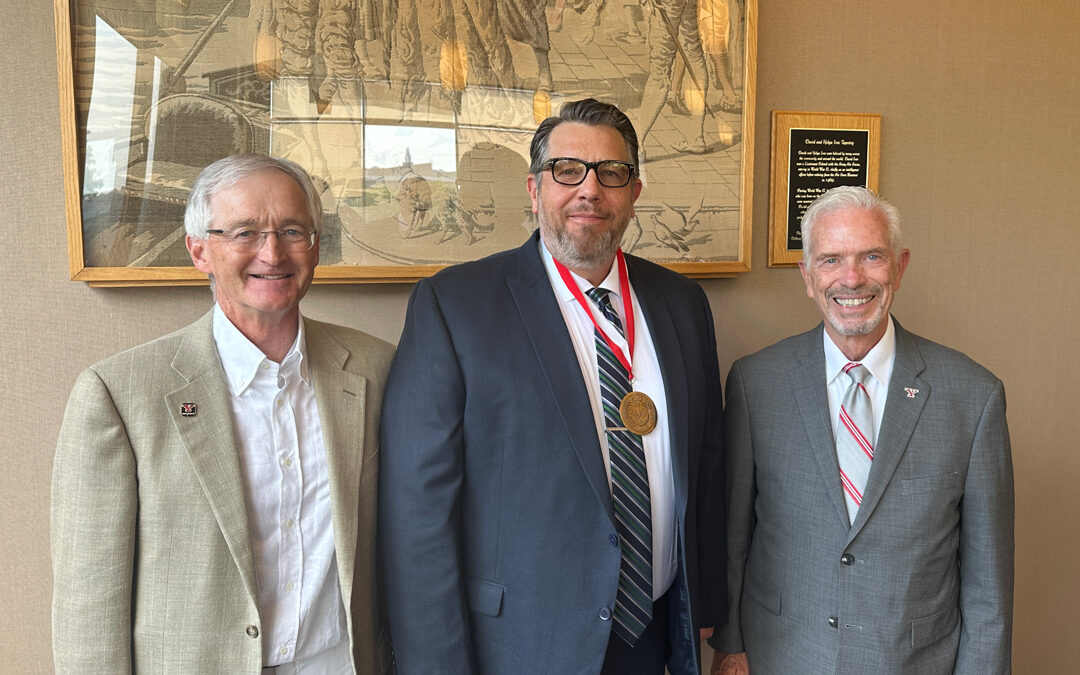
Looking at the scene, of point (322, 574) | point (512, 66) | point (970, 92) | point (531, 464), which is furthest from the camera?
point (970, 92)

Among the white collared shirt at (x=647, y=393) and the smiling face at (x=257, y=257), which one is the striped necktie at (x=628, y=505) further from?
the smiling face at (x=257, y=257)

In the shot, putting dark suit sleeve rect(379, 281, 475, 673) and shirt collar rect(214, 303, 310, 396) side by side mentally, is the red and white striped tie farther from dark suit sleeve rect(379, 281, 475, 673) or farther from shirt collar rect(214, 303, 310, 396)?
shirt collar rect(214, 303, 310, 396)

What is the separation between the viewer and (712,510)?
2035 mm

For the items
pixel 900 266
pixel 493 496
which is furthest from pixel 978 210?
pixel 493 496

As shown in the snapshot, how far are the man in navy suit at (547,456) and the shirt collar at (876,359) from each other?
416mm

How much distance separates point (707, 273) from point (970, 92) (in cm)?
134

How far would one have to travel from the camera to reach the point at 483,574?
5.72 feet

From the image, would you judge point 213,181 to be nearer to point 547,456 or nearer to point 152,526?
point 152,526

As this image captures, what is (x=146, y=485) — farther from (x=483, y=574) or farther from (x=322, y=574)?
(x=483, y=574)

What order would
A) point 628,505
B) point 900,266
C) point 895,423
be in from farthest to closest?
1. point 900,266
2. point 895,423
3. point 628,505

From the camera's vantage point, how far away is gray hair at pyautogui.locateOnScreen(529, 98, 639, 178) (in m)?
1.82

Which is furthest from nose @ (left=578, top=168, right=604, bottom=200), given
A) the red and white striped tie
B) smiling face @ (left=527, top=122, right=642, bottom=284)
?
the red and white striped tie

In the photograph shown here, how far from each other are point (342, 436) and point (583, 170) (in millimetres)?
883

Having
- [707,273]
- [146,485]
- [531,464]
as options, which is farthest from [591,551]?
[707,273]
